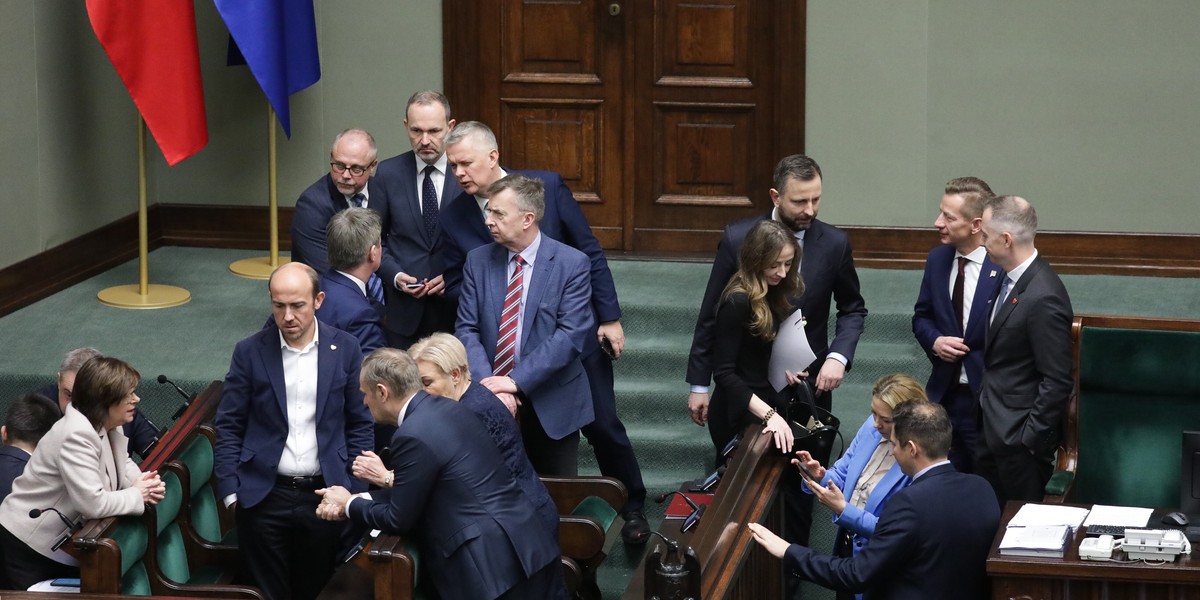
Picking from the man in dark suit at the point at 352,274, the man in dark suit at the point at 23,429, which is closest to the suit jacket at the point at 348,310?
the man in dark suit at the point at 352,274

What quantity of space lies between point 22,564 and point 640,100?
4.22 metres

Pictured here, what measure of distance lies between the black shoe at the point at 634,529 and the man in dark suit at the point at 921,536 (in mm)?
1288

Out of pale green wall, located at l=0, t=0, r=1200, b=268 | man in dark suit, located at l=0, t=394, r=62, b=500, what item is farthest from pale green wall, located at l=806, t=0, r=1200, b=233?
man in dark suit, located at l=0, t=394, r=62, b=500

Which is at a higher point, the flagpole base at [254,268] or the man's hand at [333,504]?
the flagpole base at [254,268]

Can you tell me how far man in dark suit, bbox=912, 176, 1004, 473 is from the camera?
5.32 metres

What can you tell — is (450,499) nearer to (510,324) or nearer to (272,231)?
(510,324)

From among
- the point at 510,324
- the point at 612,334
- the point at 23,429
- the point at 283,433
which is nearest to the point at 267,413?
the point at 283,433

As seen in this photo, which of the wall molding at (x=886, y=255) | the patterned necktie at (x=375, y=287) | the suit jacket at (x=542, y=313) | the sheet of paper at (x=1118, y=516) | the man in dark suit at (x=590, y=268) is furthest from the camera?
the wall molding at (x=886, y=255)

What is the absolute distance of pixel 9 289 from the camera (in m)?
7.47

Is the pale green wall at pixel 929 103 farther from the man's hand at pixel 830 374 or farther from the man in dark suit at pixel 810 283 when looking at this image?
the man's hand at pixel 830 374

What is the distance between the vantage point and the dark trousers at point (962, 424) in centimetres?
538

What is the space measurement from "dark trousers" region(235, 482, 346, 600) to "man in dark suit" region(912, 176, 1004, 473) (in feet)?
6.74

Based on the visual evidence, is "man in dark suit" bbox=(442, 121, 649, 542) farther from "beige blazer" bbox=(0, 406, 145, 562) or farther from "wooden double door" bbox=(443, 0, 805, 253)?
"wooden double door" bbox=(443, 0, 805, 253)

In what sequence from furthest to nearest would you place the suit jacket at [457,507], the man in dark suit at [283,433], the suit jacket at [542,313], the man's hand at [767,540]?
1. the suit jacket at [542,313]
2. the man in dark suit at [283,433]
3. the man's hand at [767,540]
4. the suit jacket at [457,507]
